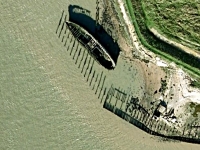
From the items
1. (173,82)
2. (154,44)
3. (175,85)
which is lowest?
(175,85)

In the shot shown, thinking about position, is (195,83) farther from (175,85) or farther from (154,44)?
(154,44)

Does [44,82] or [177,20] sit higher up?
[177,20]

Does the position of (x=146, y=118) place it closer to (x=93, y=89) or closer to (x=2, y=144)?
(x=93, y=89)

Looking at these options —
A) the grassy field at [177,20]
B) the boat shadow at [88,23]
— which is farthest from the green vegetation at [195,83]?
the boat shadow at [88,23]

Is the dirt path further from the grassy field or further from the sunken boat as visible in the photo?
the sunken boat

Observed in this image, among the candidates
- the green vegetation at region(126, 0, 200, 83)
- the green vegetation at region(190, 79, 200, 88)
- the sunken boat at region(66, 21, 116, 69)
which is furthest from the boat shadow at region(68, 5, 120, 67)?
the green vegetation at region(190, 79, 200, 88)

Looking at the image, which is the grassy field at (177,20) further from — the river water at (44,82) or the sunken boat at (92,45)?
the sunken boat at (92,45)

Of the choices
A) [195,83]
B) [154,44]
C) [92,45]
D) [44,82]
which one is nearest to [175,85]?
[195,83]
